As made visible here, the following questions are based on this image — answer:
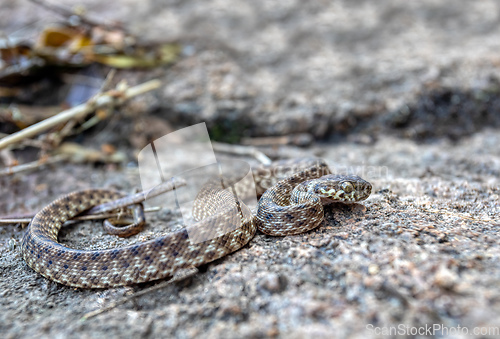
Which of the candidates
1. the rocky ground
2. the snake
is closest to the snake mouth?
the snake

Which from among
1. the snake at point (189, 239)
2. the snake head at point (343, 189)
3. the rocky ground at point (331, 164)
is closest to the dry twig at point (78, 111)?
the rocky ground at point (331, 164)

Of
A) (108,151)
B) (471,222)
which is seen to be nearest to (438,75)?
(471,222)

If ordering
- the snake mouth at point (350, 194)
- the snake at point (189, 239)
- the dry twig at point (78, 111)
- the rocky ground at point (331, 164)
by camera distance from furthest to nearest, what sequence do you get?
the dry twig at point (78, 111) < the snake mouth at point (350, 194) < the snake at point (189, 239) < the rocky ground at point (331, 164)

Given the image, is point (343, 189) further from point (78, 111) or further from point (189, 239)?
point (78, 111)

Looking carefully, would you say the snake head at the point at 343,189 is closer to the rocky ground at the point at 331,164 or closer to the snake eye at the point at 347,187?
the snake eye at the point at 347,187

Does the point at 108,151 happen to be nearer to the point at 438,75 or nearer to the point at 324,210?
the point at 324,210

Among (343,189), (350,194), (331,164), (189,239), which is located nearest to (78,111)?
(189,239)
